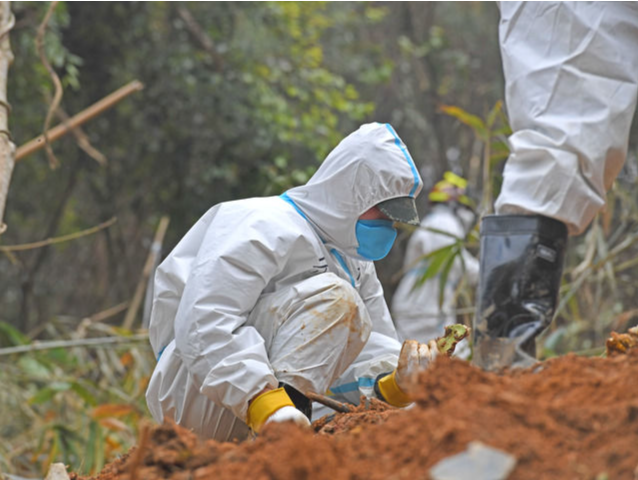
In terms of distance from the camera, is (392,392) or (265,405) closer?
(265,405)

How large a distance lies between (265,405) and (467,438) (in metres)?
0.82

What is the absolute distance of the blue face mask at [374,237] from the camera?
2207 millimetres

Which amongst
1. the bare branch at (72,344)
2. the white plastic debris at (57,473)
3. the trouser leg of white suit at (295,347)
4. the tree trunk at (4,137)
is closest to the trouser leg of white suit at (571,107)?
the trouser leg of white suit at (295,347)

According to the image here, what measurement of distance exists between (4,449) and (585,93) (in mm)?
3064

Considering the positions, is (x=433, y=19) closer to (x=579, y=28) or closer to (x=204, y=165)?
(x=204, y=165)

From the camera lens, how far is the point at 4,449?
385 centimetres

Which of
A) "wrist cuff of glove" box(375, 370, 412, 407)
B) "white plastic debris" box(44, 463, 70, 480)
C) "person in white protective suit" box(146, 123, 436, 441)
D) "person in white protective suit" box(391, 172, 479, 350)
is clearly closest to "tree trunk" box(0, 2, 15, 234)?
"person in white protective suit" box(146, 123, 436, 441)

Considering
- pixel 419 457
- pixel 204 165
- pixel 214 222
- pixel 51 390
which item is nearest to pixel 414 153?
pixel 204 165

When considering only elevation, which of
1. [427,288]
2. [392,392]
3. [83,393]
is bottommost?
[427,288]

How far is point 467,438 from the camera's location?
40.1 inches

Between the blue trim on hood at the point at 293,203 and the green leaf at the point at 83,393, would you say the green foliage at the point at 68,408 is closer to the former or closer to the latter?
the green leaf at the point at 83,393

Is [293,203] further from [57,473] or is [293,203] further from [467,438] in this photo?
[467,438]

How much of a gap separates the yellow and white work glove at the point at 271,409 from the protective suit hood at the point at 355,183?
1.72 feet

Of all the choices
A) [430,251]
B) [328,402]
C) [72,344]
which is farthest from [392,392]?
[430,251]
